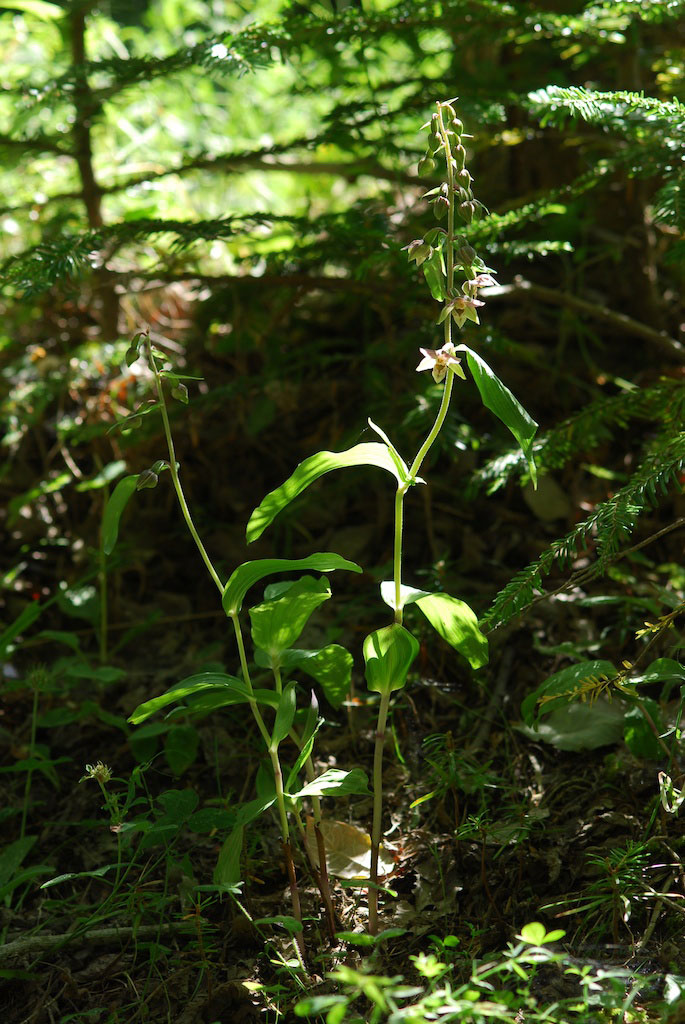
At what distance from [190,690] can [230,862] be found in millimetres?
397

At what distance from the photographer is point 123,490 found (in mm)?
1647

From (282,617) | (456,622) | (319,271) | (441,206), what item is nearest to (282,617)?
(282,617)

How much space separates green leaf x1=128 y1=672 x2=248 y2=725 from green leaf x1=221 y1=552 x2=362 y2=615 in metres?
0.13

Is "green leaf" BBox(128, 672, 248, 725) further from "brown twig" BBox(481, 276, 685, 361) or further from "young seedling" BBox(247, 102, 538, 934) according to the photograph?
"brown twig" BBox(481, 276, 685, 361)

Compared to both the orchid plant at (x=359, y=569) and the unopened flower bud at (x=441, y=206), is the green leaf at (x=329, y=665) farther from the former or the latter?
the unopened flower bud at (x=441, y=206)

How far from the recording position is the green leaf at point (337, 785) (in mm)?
1649

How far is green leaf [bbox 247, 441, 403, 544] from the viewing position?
1.56 meters

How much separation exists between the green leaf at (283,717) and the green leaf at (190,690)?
73mm

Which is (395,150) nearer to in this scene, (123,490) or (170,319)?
(170,319)

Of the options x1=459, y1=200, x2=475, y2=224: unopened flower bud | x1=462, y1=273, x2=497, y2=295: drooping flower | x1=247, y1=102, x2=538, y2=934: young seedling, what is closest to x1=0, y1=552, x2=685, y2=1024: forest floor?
x1=247, y1=102, x2=538, y2=934: young seedling

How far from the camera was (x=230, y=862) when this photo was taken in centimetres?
170

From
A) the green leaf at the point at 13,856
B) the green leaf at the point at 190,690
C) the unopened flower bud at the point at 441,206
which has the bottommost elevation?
the green leaf at the point at 13,856

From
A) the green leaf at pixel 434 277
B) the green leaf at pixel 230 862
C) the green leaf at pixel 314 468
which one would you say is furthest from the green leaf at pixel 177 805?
the green leaf at pixel 434 277

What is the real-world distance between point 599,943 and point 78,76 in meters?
2.57
